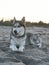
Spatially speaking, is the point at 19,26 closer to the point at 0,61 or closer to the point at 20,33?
the point at 20,33

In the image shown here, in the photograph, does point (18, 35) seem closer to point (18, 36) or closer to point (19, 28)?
point (18, 36)

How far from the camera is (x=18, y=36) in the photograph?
9.95 meters

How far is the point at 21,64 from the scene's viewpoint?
7.71 meters

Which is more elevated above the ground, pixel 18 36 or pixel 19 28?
pixel 19 28

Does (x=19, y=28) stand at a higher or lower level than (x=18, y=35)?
higher

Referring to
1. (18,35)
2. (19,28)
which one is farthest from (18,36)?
(19,28)

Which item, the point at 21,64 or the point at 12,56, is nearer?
the point at 21,64

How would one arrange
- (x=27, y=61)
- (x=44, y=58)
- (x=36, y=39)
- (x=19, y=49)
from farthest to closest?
(x=36, y=39) < (x=19, y=49) < (x=44, y=58) < (x=27, y=61)

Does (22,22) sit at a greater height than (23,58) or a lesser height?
greater

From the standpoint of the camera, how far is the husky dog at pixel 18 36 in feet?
32.4

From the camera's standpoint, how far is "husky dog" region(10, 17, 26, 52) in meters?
9.88

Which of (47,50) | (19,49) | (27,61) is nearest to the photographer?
(27,61)

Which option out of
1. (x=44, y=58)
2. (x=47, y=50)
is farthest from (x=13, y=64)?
(x=47, y=50)

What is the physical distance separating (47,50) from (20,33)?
1.51 meters
